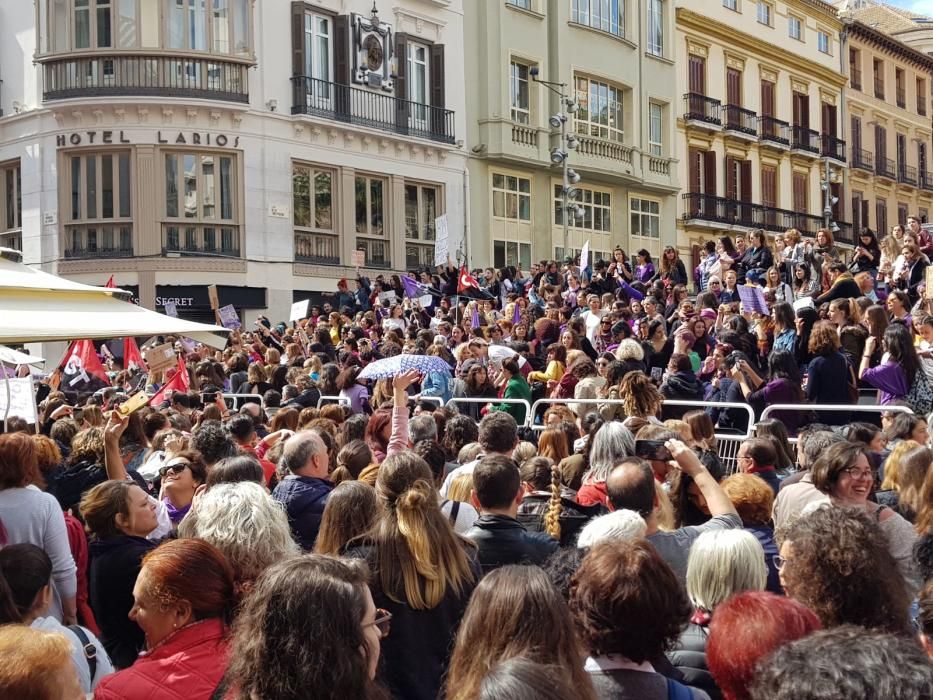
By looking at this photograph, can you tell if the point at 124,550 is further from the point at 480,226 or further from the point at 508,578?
the point at 480,226

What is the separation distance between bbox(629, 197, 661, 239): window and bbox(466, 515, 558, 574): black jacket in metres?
33.2

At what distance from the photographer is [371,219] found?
30.3m

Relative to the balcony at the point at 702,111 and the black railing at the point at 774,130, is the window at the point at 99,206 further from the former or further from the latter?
the black railing at the point at 774,130

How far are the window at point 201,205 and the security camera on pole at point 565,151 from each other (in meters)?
8.33

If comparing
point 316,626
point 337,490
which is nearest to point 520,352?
point 337,490

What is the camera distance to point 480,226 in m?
33.0

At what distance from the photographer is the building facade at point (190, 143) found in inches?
1037

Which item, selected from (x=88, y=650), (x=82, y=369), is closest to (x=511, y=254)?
(x=82, y=369)

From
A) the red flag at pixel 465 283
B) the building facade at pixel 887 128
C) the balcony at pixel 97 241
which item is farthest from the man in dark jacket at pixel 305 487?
the building facade at pixel 887 128

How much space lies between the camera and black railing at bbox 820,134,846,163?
46603mm

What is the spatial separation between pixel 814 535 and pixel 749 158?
136 feet

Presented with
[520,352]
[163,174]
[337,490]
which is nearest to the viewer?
[337,490]

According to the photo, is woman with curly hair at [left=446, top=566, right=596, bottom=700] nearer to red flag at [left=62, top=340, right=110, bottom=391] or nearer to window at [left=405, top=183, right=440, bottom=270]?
red flag at [left=62, top=340, right=110, bottom=391]

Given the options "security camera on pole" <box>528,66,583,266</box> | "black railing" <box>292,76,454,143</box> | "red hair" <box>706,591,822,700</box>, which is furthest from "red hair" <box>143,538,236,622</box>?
"black railing" <box>292,76,454,143</box>
